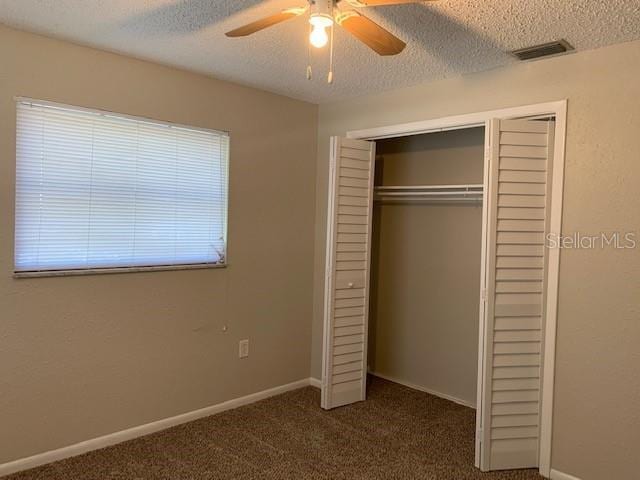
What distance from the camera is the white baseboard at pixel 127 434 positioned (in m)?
2.59

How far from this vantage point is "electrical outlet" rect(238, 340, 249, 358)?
3564 mm

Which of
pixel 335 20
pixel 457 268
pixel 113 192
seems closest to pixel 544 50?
pixel 335 20

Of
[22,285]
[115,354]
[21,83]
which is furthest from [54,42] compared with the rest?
[115,354]

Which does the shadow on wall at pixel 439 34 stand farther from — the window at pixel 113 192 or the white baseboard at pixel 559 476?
the white baseboard at pixel 559 476

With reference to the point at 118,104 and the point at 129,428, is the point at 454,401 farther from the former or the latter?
the point at 118,104

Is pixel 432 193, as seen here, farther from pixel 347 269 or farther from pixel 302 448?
pixel 302 448

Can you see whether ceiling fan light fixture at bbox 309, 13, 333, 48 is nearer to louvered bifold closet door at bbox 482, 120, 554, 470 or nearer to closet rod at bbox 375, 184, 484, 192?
louvered bifold closet door at bbox 482, 120, 554, 470

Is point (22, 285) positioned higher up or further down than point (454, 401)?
higher up

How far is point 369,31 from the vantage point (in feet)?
6.05

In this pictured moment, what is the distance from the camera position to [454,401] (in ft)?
12.2

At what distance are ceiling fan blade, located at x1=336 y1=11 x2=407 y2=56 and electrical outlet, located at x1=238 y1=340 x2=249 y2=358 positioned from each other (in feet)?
7.72

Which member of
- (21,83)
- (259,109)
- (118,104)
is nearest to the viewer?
(21,83)

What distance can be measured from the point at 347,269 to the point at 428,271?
Answer: 81 centimetres

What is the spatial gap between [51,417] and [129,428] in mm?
477
